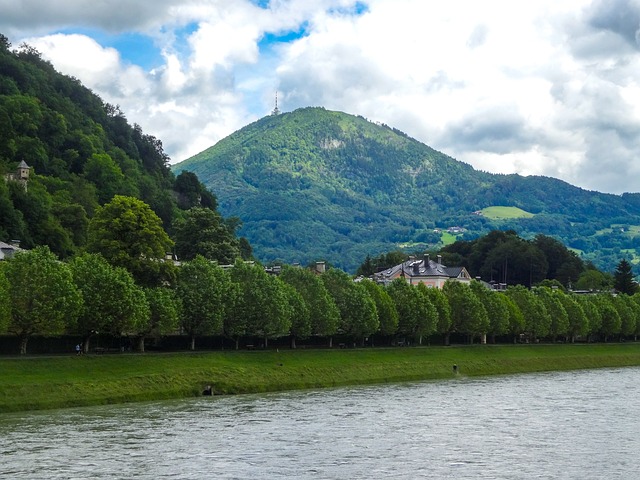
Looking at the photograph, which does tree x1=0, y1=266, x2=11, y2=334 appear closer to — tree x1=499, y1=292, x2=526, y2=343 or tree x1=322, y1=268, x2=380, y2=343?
tree x1=322, y1=268, x2=380, y2=343

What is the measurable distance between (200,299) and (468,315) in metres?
49.6

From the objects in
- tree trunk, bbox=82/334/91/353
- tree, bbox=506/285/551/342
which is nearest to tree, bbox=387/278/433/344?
tree, bbox=506/285/551/342

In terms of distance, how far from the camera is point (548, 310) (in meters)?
156

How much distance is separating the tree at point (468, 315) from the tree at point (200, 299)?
1737 inches

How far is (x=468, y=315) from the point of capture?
13825cm

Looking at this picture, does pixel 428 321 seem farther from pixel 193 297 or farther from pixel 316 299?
pixel 193 297

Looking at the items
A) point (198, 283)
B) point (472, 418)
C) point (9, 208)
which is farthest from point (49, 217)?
point (472, 418)

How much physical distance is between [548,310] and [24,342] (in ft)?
306

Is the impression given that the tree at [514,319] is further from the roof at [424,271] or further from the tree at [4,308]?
the tree at [4,308]

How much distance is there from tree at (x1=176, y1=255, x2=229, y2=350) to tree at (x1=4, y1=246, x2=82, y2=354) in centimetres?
1546

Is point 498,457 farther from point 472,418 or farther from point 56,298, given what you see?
point 56,298

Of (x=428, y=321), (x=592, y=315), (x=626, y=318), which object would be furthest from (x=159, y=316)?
(x=626, y=318)

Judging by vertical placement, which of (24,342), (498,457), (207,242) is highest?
(207,242)

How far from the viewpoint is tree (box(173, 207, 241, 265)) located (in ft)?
538
